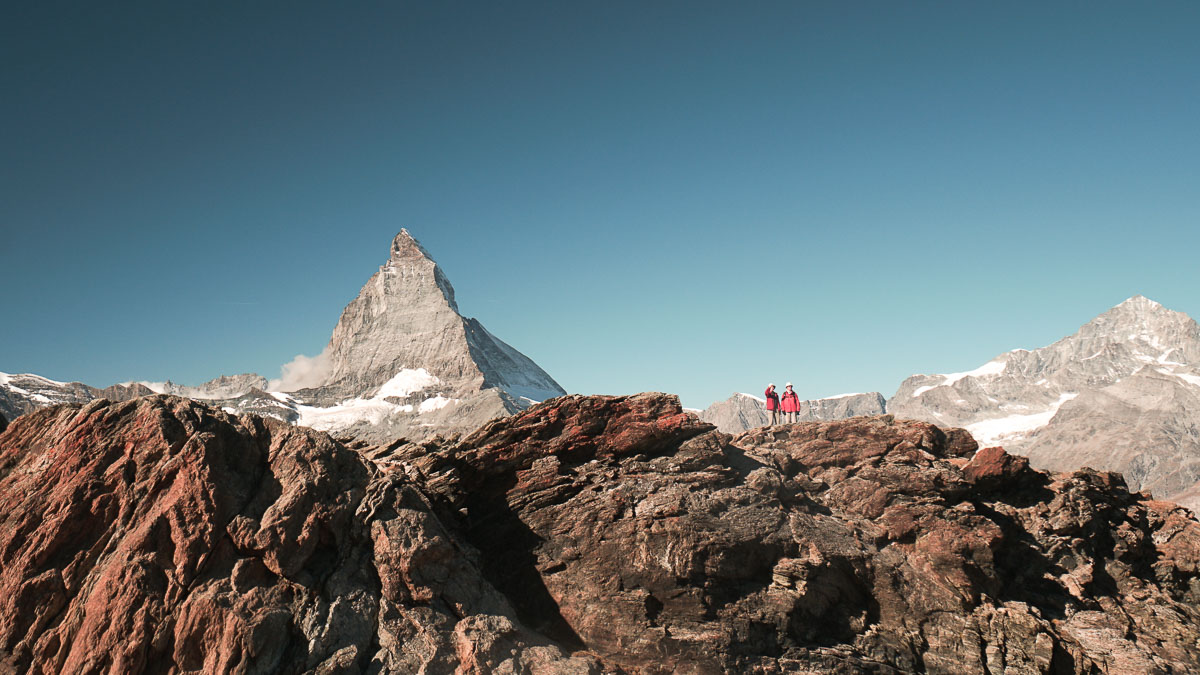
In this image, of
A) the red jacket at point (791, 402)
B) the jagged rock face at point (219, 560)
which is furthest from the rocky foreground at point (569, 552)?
the red jacket at point (791, 402)

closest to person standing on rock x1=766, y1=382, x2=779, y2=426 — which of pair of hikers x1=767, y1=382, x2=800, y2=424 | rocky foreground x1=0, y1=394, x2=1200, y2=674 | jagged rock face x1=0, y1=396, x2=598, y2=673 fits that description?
pair of hikers x1=767, y1=382, x2=800, y2=424

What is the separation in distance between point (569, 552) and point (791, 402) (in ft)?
71.5

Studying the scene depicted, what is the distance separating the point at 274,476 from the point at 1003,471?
37816 millimetres

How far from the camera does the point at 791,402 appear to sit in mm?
44188

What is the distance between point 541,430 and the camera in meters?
33.1

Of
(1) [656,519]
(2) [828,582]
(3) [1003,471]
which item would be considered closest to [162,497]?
(1) [656,519]

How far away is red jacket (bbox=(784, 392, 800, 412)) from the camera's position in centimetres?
4384

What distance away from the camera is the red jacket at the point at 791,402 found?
43.8 meters

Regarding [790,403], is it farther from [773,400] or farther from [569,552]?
[569,552]

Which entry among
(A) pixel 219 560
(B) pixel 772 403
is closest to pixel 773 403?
(B) pixel 772 403

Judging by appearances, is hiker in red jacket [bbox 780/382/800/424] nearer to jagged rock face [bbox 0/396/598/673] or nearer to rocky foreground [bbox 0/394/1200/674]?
rocky foreground [bbox 0/394/1200/674]

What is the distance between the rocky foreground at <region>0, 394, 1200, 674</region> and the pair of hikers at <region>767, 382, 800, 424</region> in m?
5.08

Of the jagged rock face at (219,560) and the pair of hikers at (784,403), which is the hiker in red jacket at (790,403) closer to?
the pair of hikers at (784,403)

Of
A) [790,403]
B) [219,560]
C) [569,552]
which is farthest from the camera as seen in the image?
[790,403]
